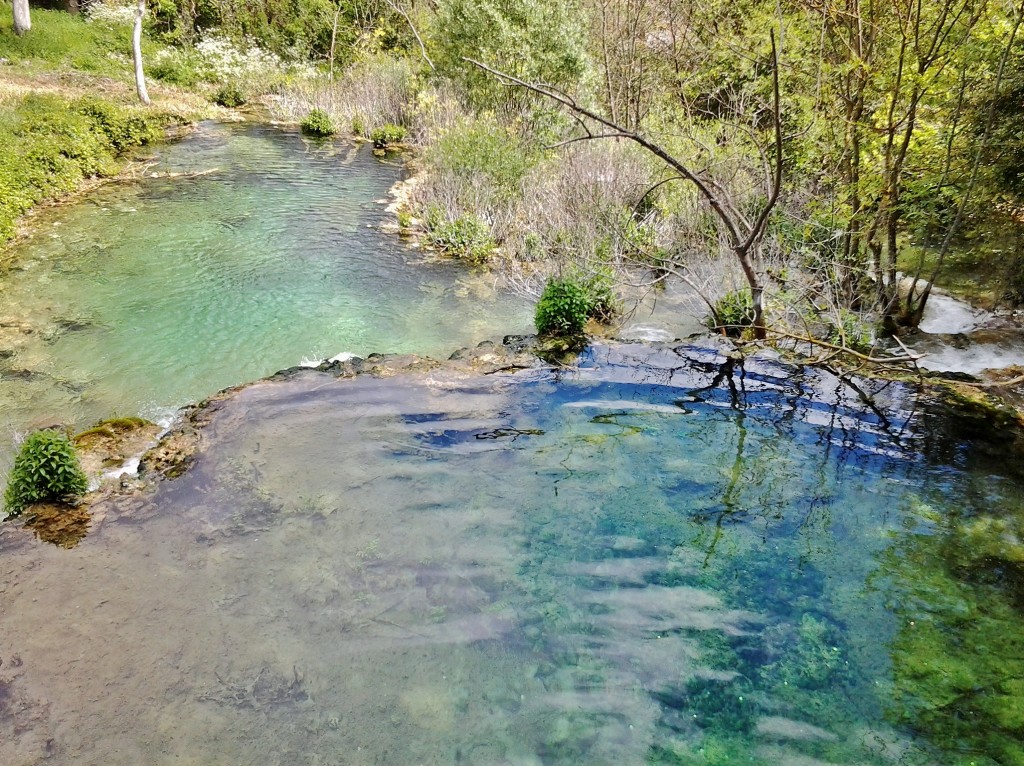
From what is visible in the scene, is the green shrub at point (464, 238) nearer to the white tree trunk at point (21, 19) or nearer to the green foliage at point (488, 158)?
the green foliage at point (488, 158)

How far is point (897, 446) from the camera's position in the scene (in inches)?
272

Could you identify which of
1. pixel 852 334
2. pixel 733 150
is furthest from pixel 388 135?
pixel 852 334

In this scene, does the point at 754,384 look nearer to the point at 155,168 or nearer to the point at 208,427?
the point at 208,427

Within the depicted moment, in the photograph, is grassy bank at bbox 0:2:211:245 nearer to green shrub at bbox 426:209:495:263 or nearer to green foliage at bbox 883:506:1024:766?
green shrub at bbox 426:209:495:263

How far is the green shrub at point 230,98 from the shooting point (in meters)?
23.4

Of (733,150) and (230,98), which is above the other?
(230,98)

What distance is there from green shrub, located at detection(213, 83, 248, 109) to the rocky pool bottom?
19.9 metres

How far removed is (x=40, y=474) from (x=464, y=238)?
818 centimetres

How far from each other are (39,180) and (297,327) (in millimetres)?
8473

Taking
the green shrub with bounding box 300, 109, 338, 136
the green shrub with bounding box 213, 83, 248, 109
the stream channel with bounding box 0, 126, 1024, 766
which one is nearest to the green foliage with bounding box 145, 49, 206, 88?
the green shrub with bounding box 213, 83, 248, 109

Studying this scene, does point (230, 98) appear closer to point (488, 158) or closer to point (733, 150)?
point (488, 158)

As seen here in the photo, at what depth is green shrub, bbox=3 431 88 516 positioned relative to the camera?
5.78m

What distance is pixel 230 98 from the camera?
920 inches

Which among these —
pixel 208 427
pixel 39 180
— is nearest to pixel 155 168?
pixel 39 180
